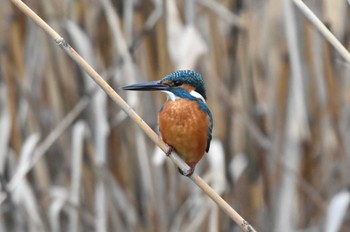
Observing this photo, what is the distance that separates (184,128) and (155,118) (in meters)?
0.69

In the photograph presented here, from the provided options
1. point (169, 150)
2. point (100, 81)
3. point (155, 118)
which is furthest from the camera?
point (155, 118)

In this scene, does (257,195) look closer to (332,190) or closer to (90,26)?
(332,190)

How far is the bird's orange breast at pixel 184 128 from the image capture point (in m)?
1.23

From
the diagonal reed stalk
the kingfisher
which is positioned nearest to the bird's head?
the kingfisher

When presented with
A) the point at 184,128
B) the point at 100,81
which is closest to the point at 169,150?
the point at 184,128

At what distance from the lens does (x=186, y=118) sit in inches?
48.6

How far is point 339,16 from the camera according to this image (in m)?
1.62

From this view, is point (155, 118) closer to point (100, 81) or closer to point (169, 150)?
point (169, 150)

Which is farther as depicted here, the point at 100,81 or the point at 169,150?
the point at 169,150

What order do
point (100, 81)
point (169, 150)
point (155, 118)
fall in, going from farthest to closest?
point (155, 118) → point (169, 150) → point (100, 81)

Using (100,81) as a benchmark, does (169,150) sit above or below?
below

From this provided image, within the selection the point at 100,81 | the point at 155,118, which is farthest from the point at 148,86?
the point at 155,118

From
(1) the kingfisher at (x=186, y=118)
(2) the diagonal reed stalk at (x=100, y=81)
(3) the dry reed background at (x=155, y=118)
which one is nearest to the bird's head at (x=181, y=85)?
(1) the kingfisher at (x=186, y=118)

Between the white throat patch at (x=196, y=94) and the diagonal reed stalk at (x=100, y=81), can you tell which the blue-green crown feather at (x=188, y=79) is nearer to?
the white throat patch at (x=196, y=94)
